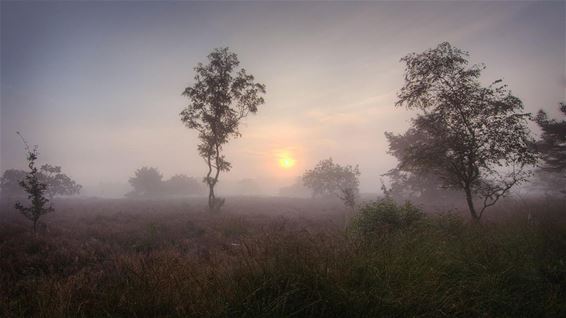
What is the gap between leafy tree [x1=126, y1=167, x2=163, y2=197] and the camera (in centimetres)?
6112

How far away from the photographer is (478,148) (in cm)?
1195

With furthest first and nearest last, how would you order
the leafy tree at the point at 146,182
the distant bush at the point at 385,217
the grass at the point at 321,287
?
the leafy tree at the point at 146,182 < the distant bush at the point at 385,217 < the grass at the point at 321,287

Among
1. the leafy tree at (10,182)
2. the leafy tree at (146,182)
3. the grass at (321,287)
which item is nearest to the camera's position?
the grass at (321,287)

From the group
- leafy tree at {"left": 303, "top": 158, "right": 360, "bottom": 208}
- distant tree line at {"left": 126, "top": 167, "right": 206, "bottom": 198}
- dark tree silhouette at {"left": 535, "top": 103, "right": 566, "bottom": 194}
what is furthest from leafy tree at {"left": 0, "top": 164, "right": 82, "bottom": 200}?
dark tree silhouette at {"left": 535, "top": 103, "right": 566, "bottom": 194}

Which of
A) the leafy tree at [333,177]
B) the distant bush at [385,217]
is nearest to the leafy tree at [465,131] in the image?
the distant bush at [385,217]

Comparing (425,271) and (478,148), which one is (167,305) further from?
(478,148)

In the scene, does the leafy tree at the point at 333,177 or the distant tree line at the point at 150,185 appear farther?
the distant tree line at the point at 150,185

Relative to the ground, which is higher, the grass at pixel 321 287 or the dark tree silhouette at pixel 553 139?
the dark tree silhouette at pixel 553 139

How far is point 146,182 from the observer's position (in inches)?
2403

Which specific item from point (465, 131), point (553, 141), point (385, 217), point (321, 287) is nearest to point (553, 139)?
point (553, 141)

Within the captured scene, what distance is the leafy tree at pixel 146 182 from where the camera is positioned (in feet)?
201

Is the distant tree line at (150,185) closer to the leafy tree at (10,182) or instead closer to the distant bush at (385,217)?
the leafy tree at (10,182)

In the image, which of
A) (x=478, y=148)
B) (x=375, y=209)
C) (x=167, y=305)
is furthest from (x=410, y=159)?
(x=167, y=305)

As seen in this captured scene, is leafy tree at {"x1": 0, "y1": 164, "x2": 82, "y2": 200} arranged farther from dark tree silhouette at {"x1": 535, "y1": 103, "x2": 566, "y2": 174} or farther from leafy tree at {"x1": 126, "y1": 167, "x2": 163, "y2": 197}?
dark tree silhouette at {"x1": 535, "y1": 103, "x2": 566, "y2": 174}
